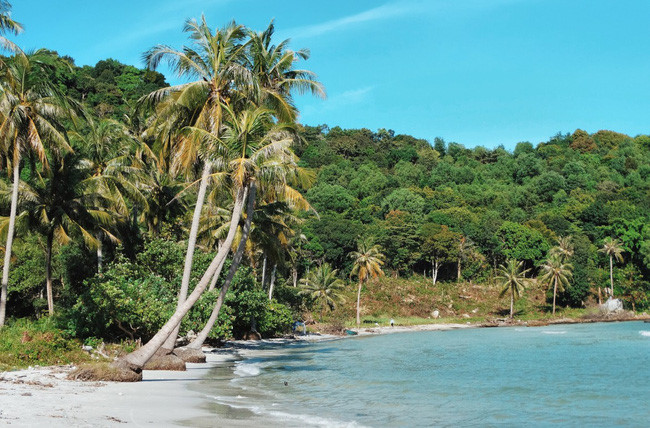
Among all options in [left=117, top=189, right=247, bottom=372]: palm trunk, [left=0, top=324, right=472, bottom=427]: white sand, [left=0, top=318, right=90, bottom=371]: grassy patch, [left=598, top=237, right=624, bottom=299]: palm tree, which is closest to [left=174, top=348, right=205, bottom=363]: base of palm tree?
[left=0, top=318, right=90, bottom=371]: grassy patch

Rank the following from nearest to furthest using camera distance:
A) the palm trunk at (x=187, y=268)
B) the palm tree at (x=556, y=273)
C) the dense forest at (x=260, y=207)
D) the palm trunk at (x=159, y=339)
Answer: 1. the palm trunk at (x=159, y=339)
2. the palm trunk at (x=187, y=268)
3. the dense forest at (x=260, y=207)
4. the palm tree at (x=556, y=273)

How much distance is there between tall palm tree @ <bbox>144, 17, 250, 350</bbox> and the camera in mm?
21219

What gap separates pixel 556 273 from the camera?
235 feet

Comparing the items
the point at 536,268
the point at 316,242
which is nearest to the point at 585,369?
the point at 316,242

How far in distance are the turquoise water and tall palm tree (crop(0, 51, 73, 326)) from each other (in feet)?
33.1

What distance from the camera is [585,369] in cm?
2580

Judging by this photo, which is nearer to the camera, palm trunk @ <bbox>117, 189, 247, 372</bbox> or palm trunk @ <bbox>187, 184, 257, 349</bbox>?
palm trunk @ <bbox>117, 189, 247, 372</bbox>

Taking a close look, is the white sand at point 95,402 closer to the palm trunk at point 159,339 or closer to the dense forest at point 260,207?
the palm trunk at point 159,339

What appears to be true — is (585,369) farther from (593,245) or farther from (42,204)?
(593,245)

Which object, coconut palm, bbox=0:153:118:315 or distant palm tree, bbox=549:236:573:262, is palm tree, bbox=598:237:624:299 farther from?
coconut palm, bbox=0:153:118:315

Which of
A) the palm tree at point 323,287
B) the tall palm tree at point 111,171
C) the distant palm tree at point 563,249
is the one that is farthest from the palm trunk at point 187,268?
the distant palm tree at point 563,249

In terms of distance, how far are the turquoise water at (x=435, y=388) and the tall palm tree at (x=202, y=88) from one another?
6412 millimetres

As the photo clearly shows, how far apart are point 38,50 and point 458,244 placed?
6498cm

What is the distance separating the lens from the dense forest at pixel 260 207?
22484 millimetres
